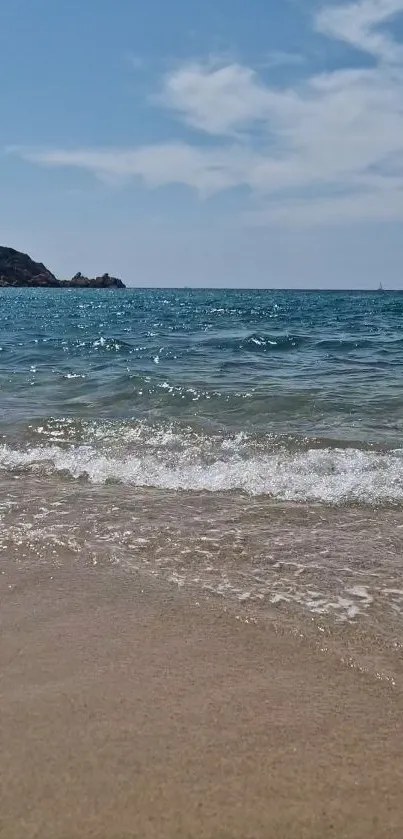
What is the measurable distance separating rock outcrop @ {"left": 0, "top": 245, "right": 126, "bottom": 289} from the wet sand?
144 meters

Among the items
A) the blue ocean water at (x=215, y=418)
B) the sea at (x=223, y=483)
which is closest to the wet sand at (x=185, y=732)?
the sea at (x=223, y=483)

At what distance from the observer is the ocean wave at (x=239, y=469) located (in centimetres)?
518

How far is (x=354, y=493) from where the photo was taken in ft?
16.7

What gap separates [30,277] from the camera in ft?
477

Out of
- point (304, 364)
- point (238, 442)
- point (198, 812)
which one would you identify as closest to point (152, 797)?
point (198, 812)

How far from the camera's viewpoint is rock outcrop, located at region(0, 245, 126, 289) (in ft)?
460

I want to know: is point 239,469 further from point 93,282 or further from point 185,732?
point 93,282

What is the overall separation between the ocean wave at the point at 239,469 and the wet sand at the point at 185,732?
7.54 feet

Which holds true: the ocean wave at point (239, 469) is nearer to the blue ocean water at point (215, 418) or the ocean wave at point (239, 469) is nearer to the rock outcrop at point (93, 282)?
the blue ocean water at point (215, 418)

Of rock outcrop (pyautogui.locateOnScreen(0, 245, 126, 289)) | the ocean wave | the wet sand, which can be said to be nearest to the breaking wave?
the ocean wave

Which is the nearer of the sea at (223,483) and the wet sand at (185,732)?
the wet sand at (185,732)

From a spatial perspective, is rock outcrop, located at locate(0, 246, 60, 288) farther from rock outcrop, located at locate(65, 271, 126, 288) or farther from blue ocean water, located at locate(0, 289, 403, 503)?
blue ocean water, located at locate(0, 289, 403, 503)

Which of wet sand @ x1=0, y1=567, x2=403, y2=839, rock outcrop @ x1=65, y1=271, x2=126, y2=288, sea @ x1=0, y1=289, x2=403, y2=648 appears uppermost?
rock outcrop @ x1=65, y1=271, x2=126, y2=288

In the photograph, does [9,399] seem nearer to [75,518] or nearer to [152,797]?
[75,518]
